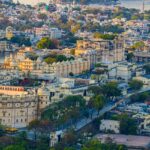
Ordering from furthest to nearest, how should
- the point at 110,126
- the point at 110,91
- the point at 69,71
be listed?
the point at 69,71 → the point at 110,91 → the point at 110,126

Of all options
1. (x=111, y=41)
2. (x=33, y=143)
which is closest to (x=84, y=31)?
(x=111, y=41)

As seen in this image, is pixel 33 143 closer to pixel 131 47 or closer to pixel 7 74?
pixel 7 74

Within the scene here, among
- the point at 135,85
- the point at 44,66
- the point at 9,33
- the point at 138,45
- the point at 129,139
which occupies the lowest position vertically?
the point at 129,139

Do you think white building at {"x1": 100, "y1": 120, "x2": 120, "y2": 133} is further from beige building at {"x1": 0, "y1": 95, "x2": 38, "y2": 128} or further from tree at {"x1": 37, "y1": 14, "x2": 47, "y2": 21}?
tree at {"x1": 37, "y1": 14, "x2": 47, "y2": 21}

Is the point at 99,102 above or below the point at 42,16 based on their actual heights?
below

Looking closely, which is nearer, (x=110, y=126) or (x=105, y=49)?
(x=110, y=126)

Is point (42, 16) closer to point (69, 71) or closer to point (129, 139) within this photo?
point (69, 71)

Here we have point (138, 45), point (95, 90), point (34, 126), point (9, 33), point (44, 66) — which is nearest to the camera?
point (34, 126)

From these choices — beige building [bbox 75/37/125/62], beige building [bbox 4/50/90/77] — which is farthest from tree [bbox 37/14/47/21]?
beige building [bbox 4/50/90/77]

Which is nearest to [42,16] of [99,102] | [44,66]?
[44,66]
